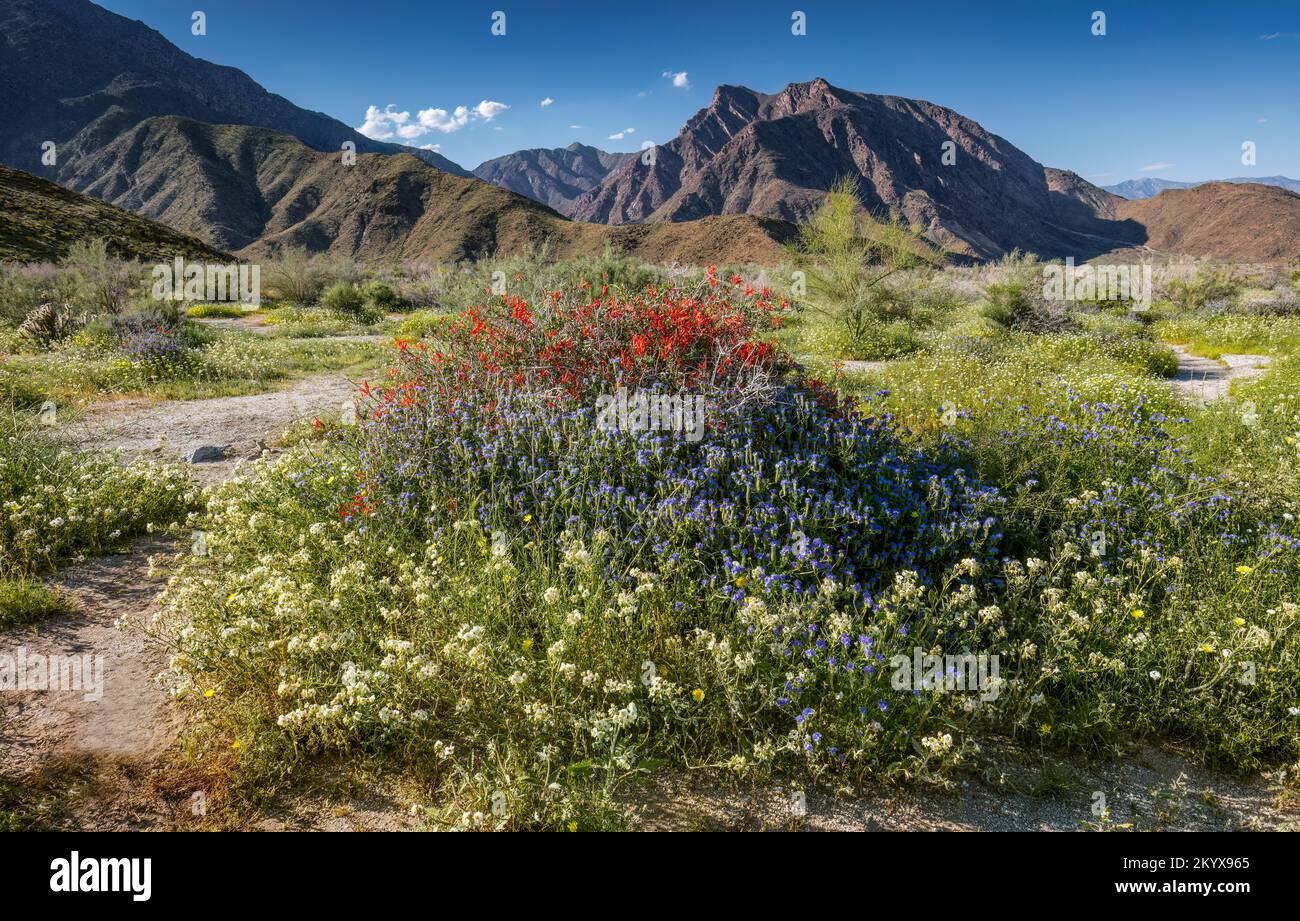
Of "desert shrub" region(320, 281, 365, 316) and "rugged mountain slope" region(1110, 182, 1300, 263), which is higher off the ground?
"rugged mountain slope" region(1110, 182, 1300, 263)

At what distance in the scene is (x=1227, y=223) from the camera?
361 ft

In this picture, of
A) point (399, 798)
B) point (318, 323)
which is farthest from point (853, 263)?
point (399, 798)

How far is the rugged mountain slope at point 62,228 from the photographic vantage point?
21.5 metres

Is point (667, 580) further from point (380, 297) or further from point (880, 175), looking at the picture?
point (880, 175)

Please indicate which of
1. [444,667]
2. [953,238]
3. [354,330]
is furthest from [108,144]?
[953,238]

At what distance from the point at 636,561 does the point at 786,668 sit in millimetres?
875

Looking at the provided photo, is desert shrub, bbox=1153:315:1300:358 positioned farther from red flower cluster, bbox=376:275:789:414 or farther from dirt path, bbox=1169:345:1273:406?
red flower cluster, bbox=376:275:789:414

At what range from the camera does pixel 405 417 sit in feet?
14.0

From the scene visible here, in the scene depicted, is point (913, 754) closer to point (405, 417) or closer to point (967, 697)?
point (967, 697)

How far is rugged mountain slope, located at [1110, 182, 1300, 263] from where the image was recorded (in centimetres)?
9912

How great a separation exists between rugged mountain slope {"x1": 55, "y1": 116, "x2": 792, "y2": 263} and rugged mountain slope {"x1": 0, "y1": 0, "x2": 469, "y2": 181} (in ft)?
44.3

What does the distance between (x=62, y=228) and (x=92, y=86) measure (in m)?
123

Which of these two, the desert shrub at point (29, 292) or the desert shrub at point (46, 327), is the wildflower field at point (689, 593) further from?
the desert shrub at point (29, 292)

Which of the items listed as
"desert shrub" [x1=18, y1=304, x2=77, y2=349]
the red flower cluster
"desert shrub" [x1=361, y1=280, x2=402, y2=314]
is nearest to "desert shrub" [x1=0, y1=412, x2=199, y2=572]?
the red flower cluster
